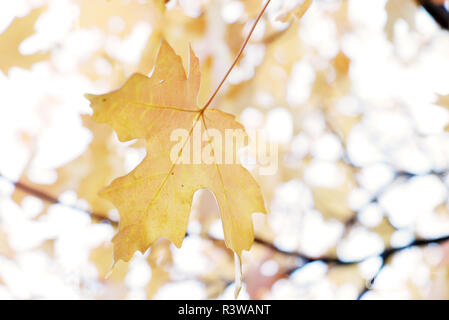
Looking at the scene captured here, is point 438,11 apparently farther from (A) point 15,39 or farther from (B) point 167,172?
(A) point 15,39

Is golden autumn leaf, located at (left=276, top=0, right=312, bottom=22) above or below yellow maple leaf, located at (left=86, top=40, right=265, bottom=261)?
above

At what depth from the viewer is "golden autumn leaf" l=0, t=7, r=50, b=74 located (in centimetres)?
115

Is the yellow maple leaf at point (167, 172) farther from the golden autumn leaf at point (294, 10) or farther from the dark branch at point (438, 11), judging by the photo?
the dark branch at point (438, 11)

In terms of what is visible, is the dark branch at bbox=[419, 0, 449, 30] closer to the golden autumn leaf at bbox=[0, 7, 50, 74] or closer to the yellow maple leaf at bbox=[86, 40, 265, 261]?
the yellow maple leaf at bbox=[86, 40, 265, 261]

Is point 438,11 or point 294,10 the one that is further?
point 438,11

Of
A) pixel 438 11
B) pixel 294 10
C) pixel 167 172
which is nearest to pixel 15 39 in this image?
pixel 167 172

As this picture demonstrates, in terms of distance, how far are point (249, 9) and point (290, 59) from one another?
717mm

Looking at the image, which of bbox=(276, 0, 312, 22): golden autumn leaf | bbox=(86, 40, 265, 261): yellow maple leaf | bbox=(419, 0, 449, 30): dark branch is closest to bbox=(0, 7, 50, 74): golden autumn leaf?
bbox=(86, 40, 265, 261): yellow maple leaf

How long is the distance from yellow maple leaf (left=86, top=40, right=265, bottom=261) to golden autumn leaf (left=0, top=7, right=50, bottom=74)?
2.46 ft

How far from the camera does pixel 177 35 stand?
161 centimetres

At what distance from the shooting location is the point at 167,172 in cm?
73

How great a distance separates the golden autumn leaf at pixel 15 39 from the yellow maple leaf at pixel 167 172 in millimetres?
751

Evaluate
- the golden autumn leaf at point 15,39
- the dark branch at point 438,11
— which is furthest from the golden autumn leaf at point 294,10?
the golden autumn leaf at point 15,39

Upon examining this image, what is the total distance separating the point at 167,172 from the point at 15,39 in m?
0.81
